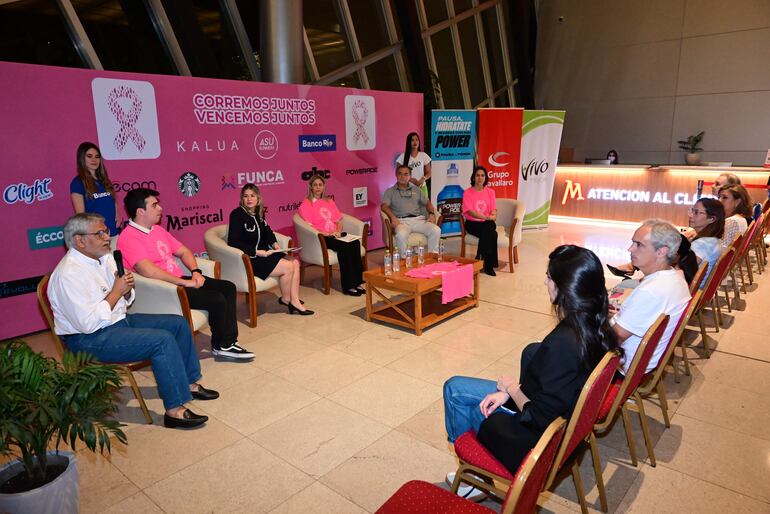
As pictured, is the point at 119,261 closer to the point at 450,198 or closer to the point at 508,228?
the point at 508,228

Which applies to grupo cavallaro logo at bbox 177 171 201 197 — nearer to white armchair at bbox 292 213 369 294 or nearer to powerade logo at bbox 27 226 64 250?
white armchair at bbox 292 213 369 294

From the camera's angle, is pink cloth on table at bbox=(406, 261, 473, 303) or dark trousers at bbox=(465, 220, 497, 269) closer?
pink cloth on table at bbox=(406, 261, 473, 303)

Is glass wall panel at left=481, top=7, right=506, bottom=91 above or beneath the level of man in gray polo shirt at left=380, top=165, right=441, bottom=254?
above

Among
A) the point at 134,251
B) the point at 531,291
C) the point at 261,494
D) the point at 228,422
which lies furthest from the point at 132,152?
the point at 531,291

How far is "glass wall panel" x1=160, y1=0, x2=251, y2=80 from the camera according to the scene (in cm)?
612

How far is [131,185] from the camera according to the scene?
4848mm

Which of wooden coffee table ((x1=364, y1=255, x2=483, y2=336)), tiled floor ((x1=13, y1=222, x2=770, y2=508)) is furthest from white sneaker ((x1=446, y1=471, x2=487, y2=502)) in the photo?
wooden coffee table ((x1=364, y1=255, x2=483, y2=336))

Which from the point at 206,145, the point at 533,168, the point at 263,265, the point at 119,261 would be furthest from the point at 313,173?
the point at 533,168

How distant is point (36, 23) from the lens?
5.20 m

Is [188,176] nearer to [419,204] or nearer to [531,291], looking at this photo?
[419,204]

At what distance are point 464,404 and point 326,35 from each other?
7.48m

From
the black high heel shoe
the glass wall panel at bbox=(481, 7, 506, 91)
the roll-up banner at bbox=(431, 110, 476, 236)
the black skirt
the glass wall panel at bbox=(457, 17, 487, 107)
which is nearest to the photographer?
the black skirt

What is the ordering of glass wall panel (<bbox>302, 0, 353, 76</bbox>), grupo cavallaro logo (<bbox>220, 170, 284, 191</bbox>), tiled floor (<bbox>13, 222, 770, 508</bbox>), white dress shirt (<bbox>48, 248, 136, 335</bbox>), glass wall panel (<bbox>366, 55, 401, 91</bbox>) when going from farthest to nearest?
glass wall panel (<bbox>366, 55, 401, 91</bbox>)
glass wall panel (<bbox>302, 0, 353, 76</bbox>)
grupo cavallaro logo (<bbox>220, 170, 284, 191</bbox>)
white dress shirt (<bbox>48, 248, 136, 335</bbox>)
tiled floor (<bbox>13, 222, 770, 508</bbox>)

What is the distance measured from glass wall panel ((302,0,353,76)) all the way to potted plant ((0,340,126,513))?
7.10 m
